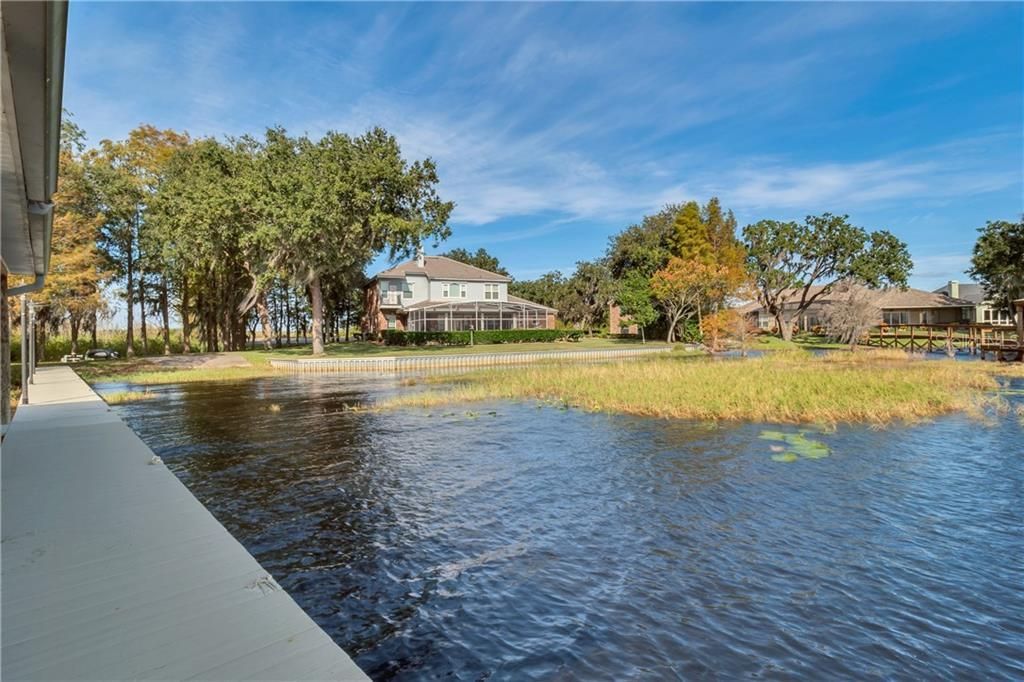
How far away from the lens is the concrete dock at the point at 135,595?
9.27ft

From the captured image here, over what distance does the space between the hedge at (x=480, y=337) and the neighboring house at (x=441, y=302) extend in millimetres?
2279

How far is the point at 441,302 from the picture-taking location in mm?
49562

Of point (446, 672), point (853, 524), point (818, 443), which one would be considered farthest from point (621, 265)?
point (446, 672)

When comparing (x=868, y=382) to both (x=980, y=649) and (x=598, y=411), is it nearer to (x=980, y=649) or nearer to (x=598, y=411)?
(x=598, y=411)

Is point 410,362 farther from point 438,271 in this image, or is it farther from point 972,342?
point 972,342

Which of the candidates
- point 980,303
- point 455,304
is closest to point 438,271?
point 455,304

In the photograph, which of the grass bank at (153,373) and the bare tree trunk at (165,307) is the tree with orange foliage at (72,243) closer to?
the grass bank at (153,373)

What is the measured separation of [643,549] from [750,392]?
1079 cm

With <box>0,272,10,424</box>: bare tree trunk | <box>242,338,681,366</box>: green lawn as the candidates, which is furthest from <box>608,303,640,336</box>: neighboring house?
<box>0,272,10,424</box>: bare tree trunk

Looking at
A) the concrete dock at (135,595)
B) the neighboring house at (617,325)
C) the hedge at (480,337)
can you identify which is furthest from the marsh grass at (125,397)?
the neighboring house at (617,325)

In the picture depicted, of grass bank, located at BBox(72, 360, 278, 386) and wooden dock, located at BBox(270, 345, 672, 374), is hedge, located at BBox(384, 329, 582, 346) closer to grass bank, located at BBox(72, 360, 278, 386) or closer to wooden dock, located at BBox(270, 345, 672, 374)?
wooden dock, located at BBox(270, 345, 672, 374)

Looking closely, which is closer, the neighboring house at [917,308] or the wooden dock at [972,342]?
the wooden dock at [972,342]

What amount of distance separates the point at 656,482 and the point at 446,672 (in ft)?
17.8

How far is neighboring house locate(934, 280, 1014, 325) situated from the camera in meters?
50.5
